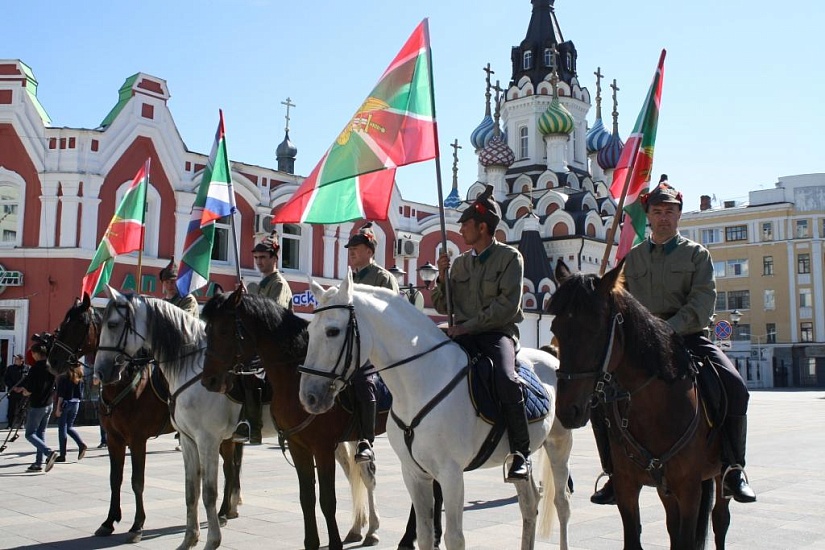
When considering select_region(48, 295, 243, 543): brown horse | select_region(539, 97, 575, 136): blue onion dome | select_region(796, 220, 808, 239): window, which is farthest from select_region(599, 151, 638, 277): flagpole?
select_region(796, 220, 808, 239): window

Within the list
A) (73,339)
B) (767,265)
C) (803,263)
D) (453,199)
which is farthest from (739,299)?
(73,339)

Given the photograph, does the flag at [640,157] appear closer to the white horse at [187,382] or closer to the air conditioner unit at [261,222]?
the white horse at [187,382]

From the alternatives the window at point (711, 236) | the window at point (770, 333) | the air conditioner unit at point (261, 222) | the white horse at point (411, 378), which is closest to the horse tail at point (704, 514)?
the white horse at point (411, 378)

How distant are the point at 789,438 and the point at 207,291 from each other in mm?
16889

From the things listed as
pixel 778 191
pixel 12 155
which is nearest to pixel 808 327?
pixel 778 191

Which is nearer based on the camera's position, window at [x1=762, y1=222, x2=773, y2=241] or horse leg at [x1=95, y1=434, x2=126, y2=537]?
horse leg at [x1=95, y1=434, x2=126, y2=537]

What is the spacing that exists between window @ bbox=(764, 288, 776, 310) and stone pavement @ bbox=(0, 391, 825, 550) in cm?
5243

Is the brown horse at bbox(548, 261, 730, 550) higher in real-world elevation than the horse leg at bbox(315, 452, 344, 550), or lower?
higher

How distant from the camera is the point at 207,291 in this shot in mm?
24312

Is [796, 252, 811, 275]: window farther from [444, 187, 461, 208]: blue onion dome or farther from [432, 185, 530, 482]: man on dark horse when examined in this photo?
[432, 185, 530, 482]: man on dark horse

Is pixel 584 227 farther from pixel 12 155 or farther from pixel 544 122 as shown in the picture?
pixel 12 155

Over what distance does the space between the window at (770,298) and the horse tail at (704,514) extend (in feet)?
206

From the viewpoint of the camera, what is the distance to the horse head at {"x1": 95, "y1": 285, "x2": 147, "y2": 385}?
26.2 feet

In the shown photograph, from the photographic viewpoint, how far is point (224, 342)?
6.62 meters
